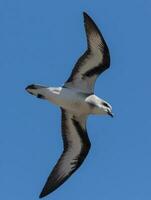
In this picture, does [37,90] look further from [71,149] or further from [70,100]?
[71,149]

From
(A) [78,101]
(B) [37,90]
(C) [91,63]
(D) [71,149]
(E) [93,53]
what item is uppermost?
(E) [93,53]

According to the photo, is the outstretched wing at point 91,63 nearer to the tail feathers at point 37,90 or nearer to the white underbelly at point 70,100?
the white underbelly at point 70,100

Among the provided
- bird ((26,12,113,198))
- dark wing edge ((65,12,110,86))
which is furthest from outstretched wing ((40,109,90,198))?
dark wing edge ((65,12,110,86))

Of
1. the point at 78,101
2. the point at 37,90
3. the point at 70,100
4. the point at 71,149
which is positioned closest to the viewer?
the point at 37,90

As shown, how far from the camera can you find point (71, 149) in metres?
23.7

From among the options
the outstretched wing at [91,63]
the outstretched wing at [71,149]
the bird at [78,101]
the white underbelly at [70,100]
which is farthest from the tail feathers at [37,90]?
the outstretched wing at [71,149]

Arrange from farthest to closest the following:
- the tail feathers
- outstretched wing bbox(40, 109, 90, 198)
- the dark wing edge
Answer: outstretched wing bbox(40, 109, 90, 198), the dark wing edge, the tail feathers

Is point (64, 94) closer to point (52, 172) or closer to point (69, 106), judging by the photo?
point (69, 106)

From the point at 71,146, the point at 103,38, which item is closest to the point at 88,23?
the point at 103,38

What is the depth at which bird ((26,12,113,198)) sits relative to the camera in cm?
2167

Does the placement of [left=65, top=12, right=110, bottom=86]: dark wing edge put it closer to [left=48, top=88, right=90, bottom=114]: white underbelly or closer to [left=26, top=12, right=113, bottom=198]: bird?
[left=26, top=12, right=113, bottom=198]: bird

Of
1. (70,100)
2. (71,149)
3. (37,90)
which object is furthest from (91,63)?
(71,149)

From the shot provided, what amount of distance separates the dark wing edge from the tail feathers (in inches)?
42.3

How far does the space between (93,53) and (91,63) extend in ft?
1.03
